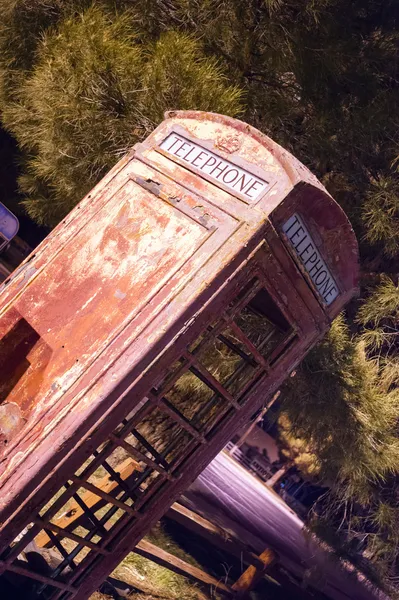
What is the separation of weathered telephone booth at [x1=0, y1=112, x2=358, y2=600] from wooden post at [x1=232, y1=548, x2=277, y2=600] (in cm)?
186

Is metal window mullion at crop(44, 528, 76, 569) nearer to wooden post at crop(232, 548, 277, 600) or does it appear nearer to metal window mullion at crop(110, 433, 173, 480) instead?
metal window mullion at crop(110, 433, 173, 480)

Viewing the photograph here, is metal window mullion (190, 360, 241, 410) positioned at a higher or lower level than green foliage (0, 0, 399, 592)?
lower

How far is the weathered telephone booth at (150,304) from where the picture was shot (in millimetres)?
2178

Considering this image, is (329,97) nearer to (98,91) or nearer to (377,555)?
(98,91)

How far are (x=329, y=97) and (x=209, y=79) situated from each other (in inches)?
37.3

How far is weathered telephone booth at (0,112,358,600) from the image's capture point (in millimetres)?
2178

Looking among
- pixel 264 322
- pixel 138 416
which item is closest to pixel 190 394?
pixel 264 322

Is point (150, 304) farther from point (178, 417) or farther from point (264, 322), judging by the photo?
point (264, 322)

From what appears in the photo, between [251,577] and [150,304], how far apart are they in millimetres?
3034

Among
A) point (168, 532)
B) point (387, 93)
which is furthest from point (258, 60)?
point (168, 532)

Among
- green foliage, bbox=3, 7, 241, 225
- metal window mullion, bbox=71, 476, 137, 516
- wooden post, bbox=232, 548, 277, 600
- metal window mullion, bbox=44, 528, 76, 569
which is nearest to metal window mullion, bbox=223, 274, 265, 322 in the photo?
metal window mullion, bbox=71, 476, 137, 516

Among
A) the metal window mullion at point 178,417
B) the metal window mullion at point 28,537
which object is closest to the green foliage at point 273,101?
the metal window mullion at point 178,417

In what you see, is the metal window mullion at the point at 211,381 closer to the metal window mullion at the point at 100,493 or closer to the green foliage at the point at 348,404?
the metal window mullion at the point at 100,493

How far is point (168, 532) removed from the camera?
450cm
